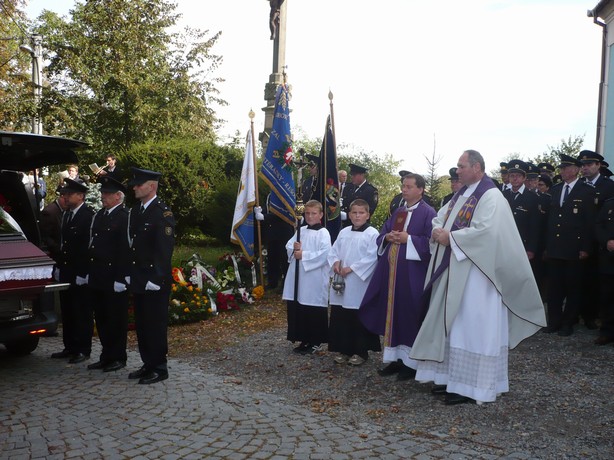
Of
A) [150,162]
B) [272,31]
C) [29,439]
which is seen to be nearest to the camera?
[29,439]

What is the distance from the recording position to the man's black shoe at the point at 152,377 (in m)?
5.89

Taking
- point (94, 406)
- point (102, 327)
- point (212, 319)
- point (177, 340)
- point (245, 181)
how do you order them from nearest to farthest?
point (94, 406)
point (102, 327)
point (177, 340)
point (212, 319)
point (245, 181)

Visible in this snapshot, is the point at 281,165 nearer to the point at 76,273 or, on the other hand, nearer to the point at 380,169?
the point at 76,273

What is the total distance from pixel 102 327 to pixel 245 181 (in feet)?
13.8

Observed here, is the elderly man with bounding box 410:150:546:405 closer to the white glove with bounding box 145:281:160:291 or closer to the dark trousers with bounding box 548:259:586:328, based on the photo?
the white glove with bounding box 145:281:160:291

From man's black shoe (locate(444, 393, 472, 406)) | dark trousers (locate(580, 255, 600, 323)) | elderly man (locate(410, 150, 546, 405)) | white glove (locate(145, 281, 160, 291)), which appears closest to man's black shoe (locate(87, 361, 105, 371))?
white glove (locate(145, 281, 160, 291))

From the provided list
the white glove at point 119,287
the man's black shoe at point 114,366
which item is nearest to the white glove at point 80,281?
the white glove at point 119,287

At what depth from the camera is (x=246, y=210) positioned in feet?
33.2

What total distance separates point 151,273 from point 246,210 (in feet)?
14.2

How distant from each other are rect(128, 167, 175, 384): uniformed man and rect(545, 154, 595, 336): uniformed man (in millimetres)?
4804

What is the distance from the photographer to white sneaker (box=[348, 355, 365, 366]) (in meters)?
6.55

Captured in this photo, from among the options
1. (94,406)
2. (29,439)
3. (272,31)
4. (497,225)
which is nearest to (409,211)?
(497,225)

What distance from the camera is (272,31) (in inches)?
547

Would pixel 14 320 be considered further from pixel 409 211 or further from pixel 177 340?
pixel 409 211
